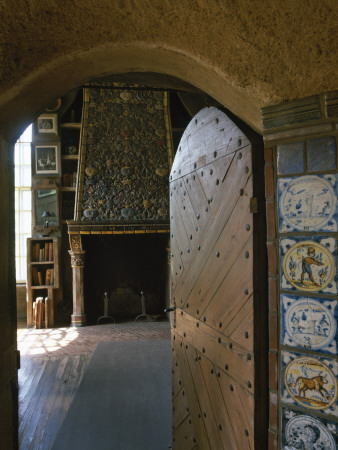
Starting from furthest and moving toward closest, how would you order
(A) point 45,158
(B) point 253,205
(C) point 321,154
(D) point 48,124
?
(A) point 45,158, (D) point 48,124, (B) point 253,205, (C) point 321,154

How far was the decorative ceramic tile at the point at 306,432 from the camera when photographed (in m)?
1.00

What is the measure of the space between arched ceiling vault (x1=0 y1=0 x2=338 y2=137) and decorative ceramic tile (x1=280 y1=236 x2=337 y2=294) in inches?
17.2

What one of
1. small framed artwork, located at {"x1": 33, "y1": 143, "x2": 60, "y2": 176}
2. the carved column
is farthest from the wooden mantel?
small framed artwork, located at {"x1": 33, "y1": 143, "x2": 60, "y2": 176}

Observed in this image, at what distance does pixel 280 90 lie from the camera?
1.07 m

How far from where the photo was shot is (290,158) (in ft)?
3.57

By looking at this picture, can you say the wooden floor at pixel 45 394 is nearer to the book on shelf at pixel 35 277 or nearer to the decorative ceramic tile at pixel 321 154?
the book on shelf at pixel 35 277

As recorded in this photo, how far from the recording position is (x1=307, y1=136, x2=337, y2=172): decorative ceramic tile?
101 cm

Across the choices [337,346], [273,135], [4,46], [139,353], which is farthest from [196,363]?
[139,353]

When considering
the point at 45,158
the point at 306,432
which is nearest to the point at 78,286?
the point at 45,158

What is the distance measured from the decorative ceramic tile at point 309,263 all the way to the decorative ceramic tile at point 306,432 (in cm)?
38

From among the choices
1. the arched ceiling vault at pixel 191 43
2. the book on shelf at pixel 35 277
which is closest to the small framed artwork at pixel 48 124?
the book on shelf at pixel 35 277

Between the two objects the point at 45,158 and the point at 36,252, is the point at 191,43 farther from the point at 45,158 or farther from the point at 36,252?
the point at 45,158

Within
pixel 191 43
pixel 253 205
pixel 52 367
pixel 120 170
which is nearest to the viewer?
pixel 191 43

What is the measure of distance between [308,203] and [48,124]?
264 inches
